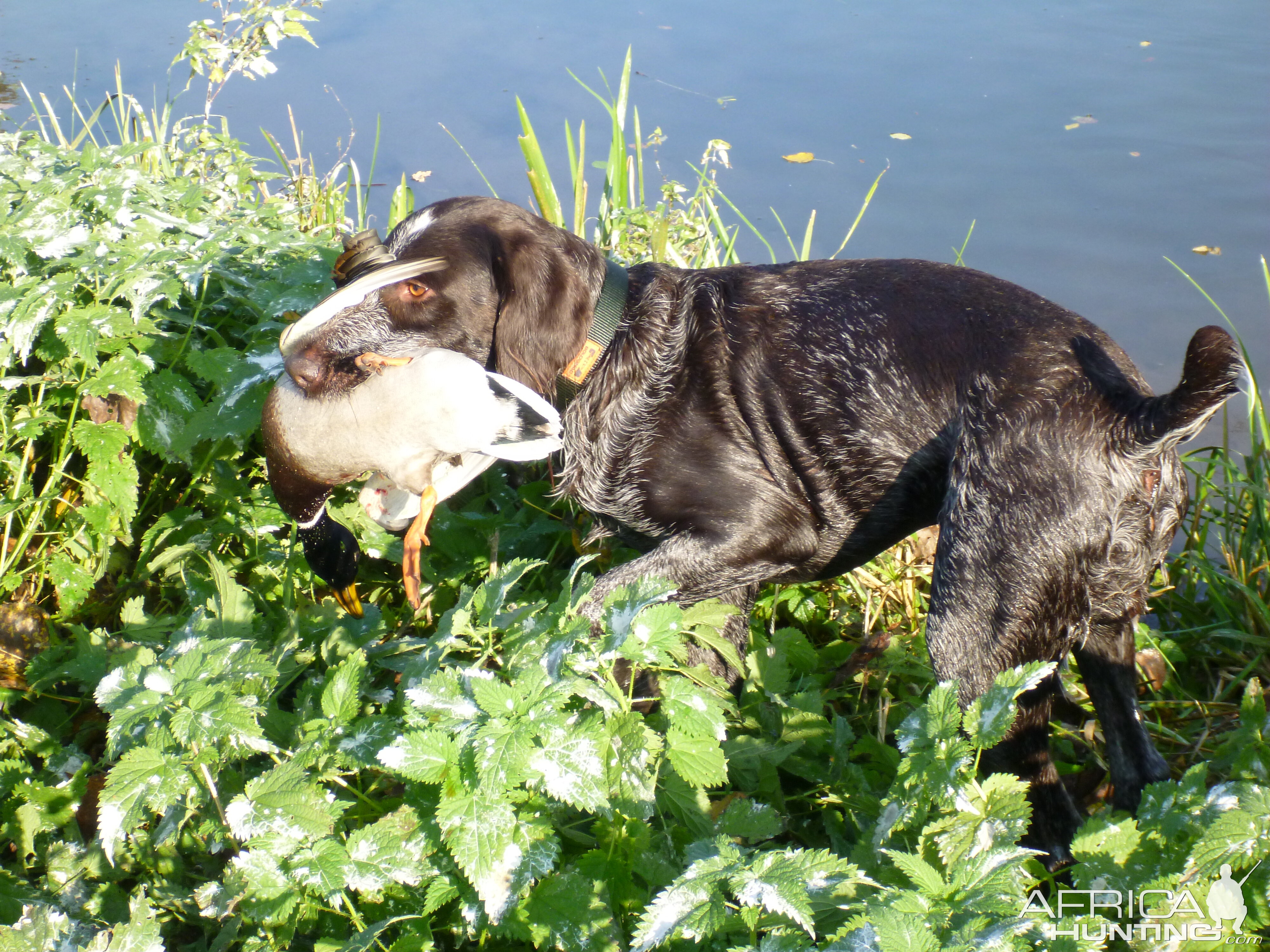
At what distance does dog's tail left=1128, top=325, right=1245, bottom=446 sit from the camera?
7.16 ft

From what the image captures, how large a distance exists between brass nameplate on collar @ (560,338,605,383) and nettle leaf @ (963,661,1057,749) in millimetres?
1421

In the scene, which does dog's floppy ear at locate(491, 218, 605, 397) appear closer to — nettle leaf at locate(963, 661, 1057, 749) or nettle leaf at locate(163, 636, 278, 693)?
nettle leaf at locate(163, 636, 278, 693)

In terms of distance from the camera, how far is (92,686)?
111 inches

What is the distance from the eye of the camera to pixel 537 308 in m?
2.73

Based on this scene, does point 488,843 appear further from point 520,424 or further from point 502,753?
point 520,424

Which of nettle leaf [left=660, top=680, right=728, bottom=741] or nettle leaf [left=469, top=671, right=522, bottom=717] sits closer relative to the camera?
nettle leaf [left=469, top=671, right=522, bottom=717]

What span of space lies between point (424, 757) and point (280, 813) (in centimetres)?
34

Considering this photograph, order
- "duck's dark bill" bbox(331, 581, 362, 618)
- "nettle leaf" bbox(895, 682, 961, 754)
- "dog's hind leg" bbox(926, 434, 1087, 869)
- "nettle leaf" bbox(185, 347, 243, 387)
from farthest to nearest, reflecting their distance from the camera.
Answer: "duck's dark bill" bbox(331, 581, 362, 618) → "nettle leaf" bbox(185, 347, 243, 387) → "dog's hind leg" bbox(926, 434, 1087, 869) → "nettle leaf" bbox(895, 682, 961, 754)

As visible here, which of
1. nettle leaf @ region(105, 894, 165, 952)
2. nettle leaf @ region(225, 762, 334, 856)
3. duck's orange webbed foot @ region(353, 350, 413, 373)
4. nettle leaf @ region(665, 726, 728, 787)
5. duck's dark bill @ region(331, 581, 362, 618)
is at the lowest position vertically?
duck's dark bill @ region(331, 581, 362, 618)

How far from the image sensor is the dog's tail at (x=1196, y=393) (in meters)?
2.18

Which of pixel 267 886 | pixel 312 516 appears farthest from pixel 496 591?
pixel 312 516

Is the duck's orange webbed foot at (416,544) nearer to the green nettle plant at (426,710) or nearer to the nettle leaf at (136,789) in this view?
the green nettle plant at (426,710)

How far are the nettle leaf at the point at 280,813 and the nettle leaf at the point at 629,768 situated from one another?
23.0 inches

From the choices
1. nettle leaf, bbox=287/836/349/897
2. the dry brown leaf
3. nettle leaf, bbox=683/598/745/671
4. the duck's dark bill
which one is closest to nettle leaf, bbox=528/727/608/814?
nettle leaf, bbox=287/836/349/897
